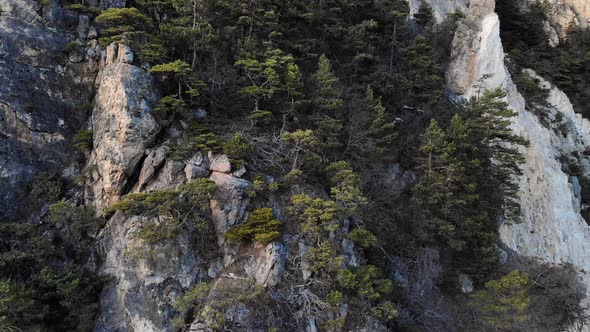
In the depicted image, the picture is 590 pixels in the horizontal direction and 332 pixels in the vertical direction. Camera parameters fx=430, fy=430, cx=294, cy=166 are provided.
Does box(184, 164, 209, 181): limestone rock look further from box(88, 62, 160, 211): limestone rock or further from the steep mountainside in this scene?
box(88, 62, 160, 211): limestone rock

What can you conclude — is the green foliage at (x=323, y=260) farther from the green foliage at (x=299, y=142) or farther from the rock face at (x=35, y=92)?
the rock face at (x=35, y=92)

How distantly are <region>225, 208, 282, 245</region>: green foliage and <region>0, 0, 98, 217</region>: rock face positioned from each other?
24.9 ft

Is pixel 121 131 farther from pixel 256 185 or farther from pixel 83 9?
pixel 83 9

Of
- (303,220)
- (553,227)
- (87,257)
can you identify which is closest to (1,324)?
(87,257)

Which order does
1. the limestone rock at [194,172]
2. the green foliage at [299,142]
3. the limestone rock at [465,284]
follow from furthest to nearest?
1. the limestone rock at [465,284]
2. the green foliage at [299,142]
3. the limestone rock at [194,172]

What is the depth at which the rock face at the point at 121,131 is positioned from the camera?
14711mm

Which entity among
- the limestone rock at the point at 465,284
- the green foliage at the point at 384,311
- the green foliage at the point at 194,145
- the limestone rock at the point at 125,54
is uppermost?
the limestone rock at the point at 125,54

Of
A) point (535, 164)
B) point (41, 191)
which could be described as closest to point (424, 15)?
point (535, 164)

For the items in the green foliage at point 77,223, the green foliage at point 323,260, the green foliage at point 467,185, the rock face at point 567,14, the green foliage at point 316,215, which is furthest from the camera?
the rock face at point 567,14

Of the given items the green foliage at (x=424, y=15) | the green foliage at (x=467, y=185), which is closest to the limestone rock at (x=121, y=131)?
the green foliage at (x=467, y=185)

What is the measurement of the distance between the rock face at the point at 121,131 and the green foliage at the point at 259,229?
14.6ft

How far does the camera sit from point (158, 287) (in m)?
12.7

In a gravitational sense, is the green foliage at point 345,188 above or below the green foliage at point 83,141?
below

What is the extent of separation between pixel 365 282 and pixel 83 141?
441 inches
